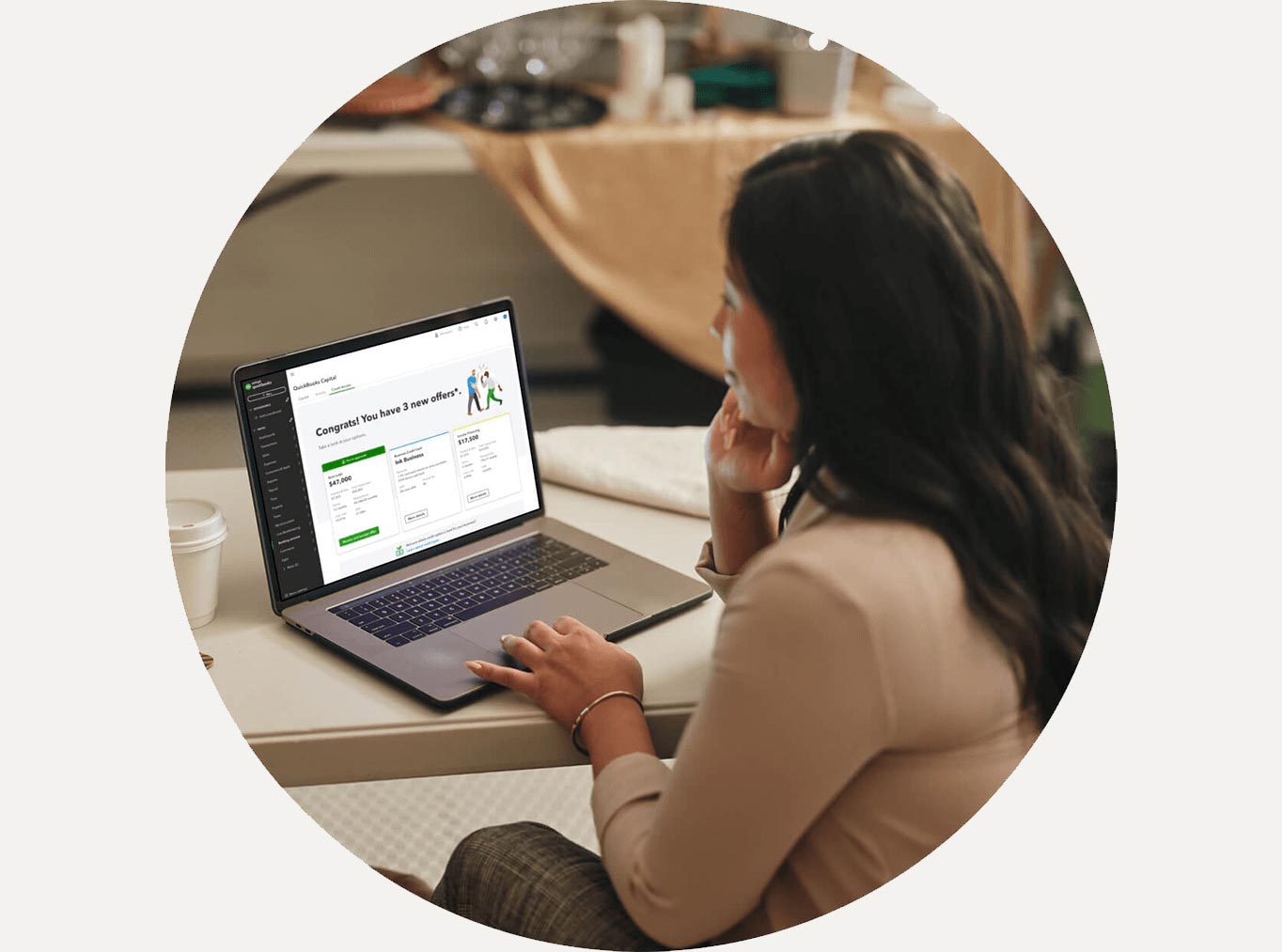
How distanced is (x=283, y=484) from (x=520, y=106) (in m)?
1.56

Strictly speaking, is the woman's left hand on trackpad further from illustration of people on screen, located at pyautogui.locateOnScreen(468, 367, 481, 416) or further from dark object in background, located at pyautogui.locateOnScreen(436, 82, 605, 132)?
dark object in background, located at pyautogui.locateOnScreen(436, 82, 605, 132)

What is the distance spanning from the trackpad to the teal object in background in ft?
5.18

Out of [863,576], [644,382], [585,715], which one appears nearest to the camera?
[863,576]

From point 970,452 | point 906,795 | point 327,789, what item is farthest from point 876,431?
point 327,789

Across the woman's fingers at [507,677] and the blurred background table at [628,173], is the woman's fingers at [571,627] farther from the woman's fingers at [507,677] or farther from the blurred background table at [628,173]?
the blurred background table at [628,173]

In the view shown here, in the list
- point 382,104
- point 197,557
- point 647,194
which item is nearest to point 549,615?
point 197,557

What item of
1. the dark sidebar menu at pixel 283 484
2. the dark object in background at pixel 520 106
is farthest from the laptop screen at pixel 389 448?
the dark object in background at pixel 520 106

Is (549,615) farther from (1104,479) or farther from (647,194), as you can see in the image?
(647,194)

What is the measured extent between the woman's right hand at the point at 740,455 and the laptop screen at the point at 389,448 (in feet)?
0.66

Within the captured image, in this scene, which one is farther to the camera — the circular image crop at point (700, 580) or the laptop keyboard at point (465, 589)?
the laptop keyboard at point (465, 589)

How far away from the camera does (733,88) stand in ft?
7.90

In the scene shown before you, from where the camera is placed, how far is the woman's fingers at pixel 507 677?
920 mm

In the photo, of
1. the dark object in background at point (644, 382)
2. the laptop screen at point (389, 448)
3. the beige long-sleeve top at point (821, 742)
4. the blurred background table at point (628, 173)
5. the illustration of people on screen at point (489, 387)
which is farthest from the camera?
the dark object in background at point (644, 382)

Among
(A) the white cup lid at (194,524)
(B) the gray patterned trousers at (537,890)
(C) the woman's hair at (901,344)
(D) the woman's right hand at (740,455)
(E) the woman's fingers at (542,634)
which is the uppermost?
(C) the woman's hair at (901,344)
